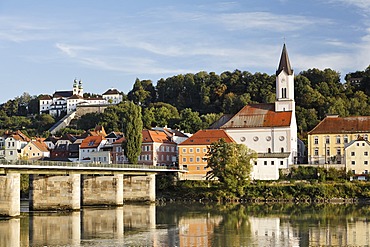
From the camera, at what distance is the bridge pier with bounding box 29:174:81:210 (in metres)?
57.9

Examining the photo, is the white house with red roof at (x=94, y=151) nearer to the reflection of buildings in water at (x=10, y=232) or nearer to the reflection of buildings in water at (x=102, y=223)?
the reflection of buildings in water at (x=102, y=223)

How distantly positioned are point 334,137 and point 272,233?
43038mm

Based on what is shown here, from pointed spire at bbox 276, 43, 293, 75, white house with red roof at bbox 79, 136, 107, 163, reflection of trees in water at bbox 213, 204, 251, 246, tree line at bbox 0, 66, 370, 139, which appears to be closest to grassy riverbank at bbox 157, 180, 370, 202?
reflection of trees in water at bbox 213, 204, 251, 246

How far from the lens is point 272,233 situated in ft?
141

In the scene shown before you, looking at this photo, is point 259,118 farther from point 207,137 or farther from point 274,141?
point 207,137

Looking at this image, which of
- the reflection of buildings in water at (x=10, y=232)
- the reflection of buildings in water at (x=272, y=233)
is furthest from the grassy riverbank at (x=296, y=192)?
the reflection of buildings in water at (x=10, y=232)

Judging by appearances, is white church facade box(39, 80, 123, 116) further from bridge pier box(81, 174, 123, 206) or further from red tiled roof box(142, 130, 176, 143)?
bridge pier box(81, 174, 123, 206)

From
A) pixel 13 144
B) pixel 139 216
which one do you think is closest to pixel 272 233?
pixel 139 216

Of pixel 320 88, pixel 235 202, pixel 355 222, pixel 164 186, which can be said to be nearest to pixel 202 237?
pixel 355 222

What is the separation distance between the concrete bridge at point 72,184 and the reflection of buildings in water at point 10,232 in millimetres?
2331

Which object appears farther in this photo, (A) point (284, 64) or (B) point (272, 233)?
(A) point (284, 64)

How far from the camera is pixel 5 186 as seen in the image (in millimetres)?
48812

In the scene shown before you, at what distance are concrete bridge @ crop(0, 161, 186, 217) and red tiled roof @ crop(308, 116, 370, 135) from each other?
2002 centimetres

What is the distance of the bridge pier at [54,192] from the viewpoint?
190 feet
